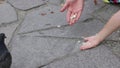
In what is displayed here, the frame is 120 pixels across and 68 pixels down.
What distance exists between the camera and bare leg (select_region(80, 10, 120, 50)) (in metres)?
2.28

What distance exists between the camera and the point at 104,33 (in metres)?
2.37

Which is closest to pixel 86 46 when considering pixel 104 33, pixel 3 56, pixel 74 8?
pixel 104 33

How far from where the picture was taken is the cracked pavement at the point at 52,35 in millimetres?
2275

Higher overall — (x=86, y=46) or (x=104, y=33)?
(x=104, y=33)

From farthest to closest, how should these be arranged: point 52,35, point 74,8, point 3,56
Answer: point 52,35 < point 74,8 < point 3,56

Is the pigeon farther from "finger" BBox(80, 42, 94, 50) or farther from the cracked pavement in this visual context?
"finger" BBox(80, 42, 94, 50)

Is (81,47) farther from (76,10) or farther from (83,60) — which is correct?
(76,10)

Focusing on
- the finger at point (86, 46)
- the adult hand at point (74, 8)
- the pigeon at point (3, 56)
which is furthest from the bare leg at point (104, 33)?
the pigeon at point (3, 56)

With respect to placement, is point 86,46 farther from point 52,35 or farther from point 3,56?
point 3,56

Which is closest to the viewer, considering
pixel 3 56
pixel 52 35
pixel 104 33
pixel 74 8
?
pixel 3 56

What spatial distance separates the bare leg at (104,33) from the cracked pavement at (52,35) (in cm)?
4

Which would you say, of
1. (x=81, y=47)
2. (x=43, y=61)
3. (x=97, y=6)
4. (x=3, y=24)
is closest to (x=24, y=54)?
(x=43, y=61)

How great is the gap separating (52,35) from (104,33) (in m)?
0.50

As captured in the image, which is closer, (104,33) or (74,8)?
(104,33)
